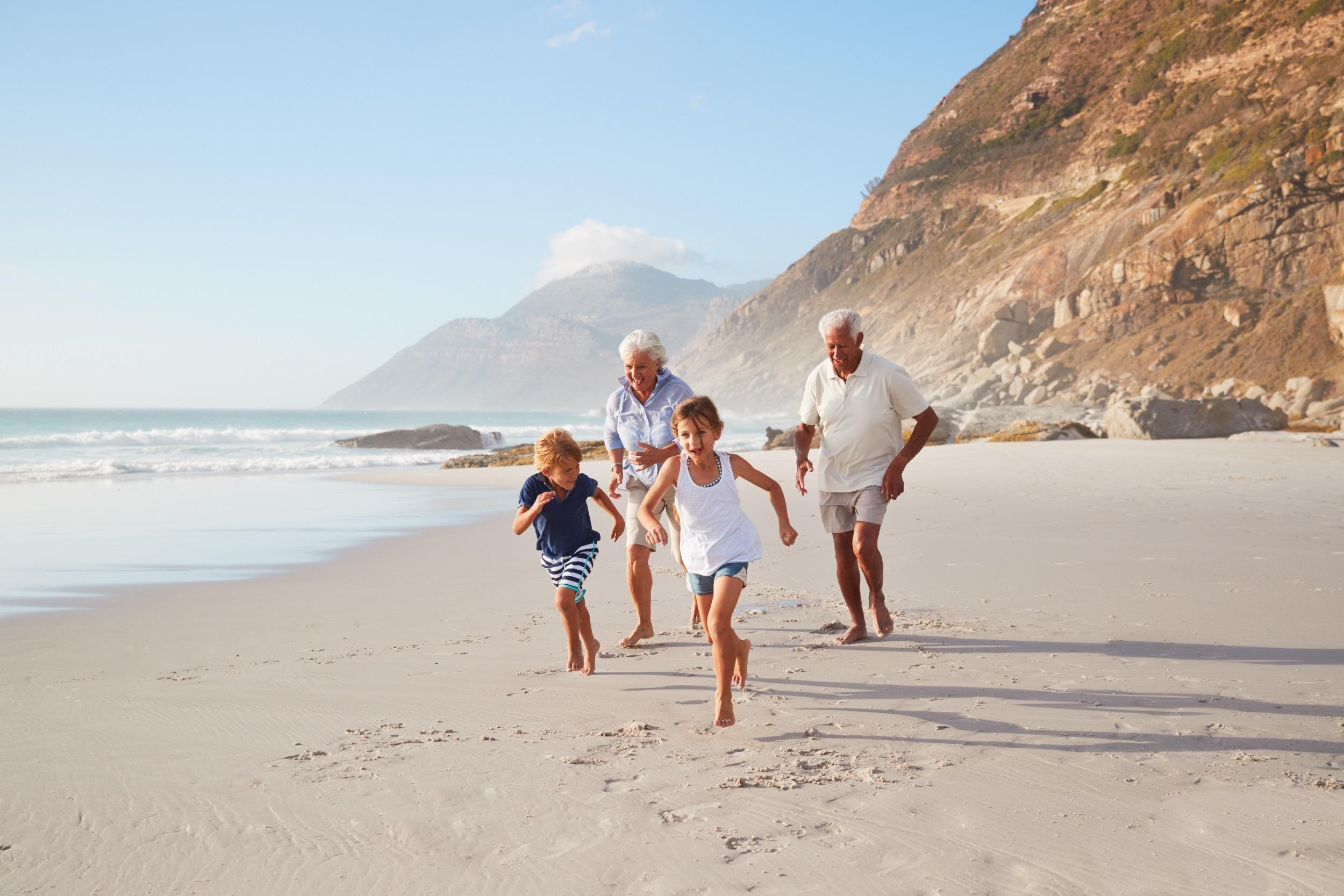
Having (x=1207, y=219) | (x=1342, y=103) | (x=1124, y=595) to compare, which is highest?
(x=1342, y=103)

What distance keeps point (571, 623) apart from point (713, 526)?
97 centimetres

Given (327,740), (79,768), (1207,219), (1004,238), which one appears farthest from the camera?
(1004,238)

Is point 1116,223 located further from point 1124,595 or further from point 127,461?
point 1124,595

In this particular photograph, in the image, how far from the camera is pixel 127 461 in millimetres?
25641

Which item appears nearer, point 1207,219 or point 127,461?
point 127,461

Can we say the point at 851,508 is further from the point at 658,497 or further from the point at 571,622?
the point at 571,622

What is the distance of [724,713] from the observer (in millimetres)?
3686

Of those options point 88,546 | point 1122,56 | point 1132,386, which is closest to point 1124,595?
point 88,546

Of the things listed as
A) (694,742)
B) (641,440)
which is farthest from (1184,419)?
(694,742)

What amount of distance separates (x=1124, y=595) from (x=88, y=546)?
936 cm

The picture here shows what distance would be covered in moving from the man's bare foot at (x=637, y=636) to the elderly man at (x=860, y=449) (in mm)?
1042

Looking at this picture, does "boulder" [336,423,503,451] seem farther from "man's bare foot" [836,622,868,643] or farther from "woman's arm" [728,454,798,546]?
"woman's arm" [728,454,798,546]

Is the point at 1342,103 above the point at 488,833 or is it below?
above

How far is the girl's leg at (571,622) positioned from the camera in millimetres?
4523
